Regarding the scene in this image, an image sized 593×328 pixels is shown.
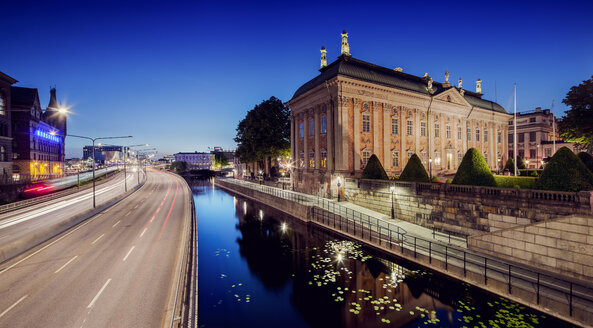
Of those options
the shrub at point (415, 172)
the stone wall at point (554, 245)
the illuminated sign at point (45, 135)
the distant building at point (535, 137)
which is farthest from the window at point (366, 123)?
the illuminated sign at point (45, 135)

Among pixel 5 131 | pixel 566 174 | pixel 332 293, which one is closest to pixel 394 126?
pixel 566 174

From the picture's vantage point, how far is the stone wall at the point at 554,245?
11.6m

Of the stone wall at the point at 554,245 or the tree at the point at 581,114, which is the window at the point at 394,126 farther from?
the stone wall at the point at 554,245

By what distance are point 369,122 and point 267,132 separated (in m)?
25.1

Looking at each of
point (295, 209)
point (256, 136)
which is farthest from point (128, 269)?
point (256, 136)

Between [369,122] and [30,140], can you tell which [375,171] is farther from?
[30,140]

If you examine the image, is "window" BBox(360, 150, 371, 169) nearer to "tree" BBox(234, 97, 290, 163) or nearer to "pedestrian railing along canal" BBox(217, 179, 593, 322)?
"pedestrian railing along canal" BBox(217, 179, 593, 322)

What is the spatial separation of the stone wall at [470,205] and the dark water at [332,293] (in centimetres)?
662

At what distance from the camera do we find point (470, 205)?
Result: 58.8 feet

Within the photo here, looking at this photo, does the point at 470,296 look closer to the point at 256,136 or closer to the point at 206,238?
the point at 206,238

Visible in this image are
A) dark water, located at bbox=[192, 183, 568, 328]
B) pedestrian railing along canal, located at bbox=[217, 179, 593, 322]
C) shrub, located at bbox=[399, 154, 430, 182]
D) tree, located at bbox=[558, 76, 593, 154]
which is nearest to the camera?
pedestrian railing along canal, located at bbox=[217, 179, 593, 322]

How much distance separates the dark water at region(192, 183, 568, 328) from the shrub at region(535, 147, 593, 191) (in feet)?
27.9

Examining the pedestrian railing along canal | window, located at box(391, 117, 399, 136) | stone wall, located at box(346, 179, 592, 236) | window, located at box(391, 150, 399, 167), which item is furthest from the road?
window, located at box(391, 117, 399, 136)

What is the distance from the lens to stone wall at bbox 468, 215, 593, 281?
11.6 m
